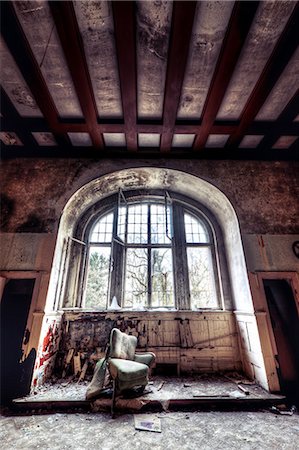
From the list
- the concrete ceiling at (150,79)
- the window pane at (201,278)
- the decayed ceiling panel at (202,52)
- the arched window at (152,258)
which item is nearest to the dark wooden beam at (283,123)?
the concrete ceiling at (150,79)

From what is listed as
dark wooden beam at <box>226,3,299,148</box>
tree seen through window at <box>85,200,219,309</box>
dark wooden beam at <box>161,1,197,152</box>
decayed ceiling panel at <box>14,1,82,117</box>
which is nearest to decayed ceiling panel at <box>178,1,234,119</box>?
dark wooden beam at <box>161,1,197,152</box>

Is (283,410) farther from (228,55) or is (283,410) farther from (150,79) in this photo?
(150,79)

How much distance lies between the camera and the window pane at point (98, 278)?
4.58 meters

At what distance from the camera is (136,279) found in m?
4.77

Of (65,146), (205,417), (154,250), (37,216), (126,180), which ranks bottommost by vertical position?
(205,417)

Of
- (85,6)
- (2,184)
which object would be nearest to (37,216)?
(2,184)

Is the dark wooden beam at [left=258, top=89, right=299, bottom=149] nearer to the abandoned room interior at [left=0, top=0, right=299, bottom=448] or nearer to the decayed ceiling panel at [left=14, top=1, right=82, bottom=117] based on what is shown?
the abandoned room interior at [left=0, top=0, right=299, bottom=448]

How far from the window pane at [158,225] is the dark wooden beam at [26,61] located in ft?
9.23

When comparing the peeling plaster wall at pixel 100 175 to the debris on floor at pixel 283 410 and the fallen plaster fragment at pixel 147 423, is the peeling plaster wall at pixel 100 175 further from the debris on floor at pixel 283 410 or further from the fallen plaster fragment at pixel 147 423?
the fallen plaster fragment at pixel 147 423

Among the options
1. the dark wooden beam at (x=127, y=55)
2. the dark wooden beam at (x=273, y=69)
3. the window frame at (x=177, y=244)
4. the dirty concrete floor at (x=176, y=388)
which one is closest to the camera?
the dark wooden beam at (x=127, y=55)

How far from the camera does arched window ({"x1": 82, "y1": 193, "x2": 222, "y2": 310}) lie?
4.60 m

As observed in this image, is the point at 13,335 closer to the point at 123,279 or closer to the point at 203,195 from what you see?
the point at 123,279

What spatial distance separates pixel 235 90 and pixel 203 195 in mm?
2137

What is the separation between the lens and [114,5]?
2.40m
